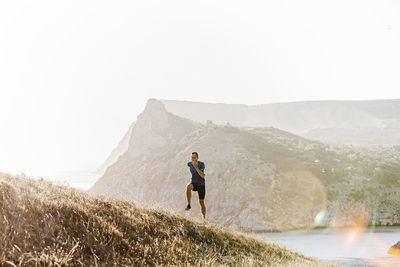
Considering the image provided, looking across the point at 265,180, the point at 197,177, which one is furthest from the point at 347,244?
the point at 197,177

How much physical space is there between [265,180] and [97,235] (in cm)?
4425

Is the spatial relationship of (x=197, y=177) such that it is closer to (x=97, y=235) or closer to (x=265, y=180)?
(x=97, y=235)

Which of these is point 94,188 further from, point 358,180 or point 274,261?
point 274,261

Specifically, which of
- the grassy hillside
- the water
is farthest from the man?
the water

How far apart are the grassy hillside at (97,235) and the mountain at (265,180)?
25.3m

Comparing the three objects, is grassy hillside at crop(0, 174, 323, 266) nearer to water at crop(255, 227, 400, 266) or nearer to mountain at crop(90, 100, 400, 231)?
water at crop(255, 227, 400, 266)

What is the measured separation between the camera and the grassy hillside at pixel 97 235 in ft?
25.1

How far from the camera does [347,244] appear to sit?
34.8m

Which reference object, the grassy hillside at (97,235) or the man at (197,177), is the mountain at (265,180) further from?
the grassy hillside at (97,235)

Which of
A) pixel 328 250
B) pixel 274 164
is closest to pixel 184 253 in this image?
pixel 328 250

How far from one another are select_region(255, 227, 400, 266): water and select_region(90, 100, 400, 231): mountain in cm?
342

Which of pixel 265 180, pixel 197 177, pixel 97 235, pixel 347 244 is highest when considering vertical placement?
pixel 197 177

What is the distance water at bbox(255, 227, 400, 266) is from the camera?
25.7 m

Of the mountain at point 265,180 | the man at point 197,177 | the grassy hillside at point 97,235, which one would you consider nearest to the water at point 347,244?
the mountain at point 265,180
